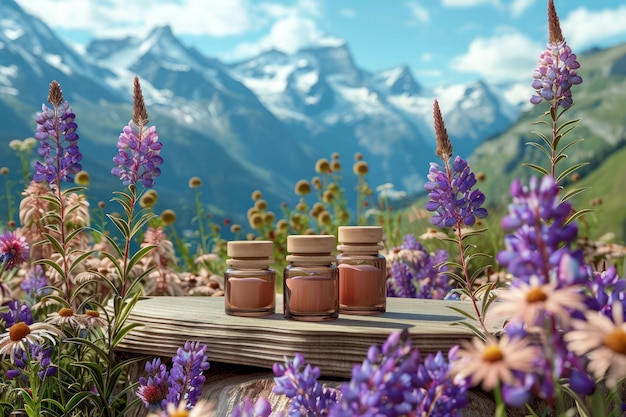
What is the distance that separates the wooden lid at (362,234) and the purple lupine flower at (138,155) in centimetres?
73

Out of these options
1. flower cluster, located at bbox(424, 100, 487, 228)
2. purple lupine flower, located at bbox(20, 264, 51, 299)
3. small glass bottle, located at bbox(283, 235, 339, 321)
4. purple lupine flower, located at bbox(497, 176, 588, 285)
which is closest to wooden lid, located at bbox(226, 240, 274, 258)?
small glass bottle, located at bbox(283, 235, 339, 321)

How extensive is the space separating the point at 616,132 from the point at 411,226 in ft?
504

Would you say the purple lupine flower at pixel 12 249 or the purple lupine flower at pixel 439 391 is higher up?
the purple lupine flower at pixel 12 249

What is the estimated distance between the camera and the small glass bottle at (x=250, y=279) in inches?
102

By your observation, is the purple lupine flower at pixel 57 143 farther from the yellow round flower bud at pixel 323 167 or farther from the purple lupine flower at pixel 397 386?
the yellow round flower bud at pixel 323 167

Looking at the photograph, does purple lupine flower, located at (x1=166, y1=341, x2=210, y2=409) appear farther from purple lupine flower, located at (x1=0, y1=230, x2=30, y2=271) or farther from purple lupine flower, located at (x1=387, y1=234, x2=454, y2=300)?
purple lupine flower, located at (x1=387, y1=234, x2=454, y2=300)

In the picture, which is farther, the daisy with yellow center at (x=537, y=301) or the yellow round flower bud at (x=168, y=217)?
the yellow round flower bud at (x=168, y=217)

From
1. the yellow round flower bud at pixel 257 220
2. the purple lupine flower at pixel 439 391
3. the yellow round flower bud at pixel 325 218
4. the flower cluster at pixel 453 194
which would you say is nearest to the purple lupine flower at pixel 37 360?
the flower cluster at pixel 453 194

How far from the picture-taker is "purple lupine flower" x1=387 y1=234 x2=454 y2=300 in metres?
4.17

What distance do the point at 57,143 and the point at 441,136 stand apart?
1538 mm

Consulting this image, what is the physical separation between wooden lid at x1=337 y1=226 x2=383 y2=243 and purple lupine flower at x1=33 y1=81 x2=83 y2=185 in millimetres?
1069

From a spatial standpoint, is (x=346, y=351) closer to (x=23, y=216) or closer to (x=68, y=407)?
(x=68, y=407)

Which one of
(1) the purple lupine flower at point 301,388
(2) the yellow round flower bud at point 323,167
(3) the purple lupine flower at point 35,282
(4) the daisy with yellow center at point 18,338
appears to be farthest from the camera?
(2) the yellow round flower bud at point 323,167

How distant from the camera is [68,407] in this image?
247 centimetres
